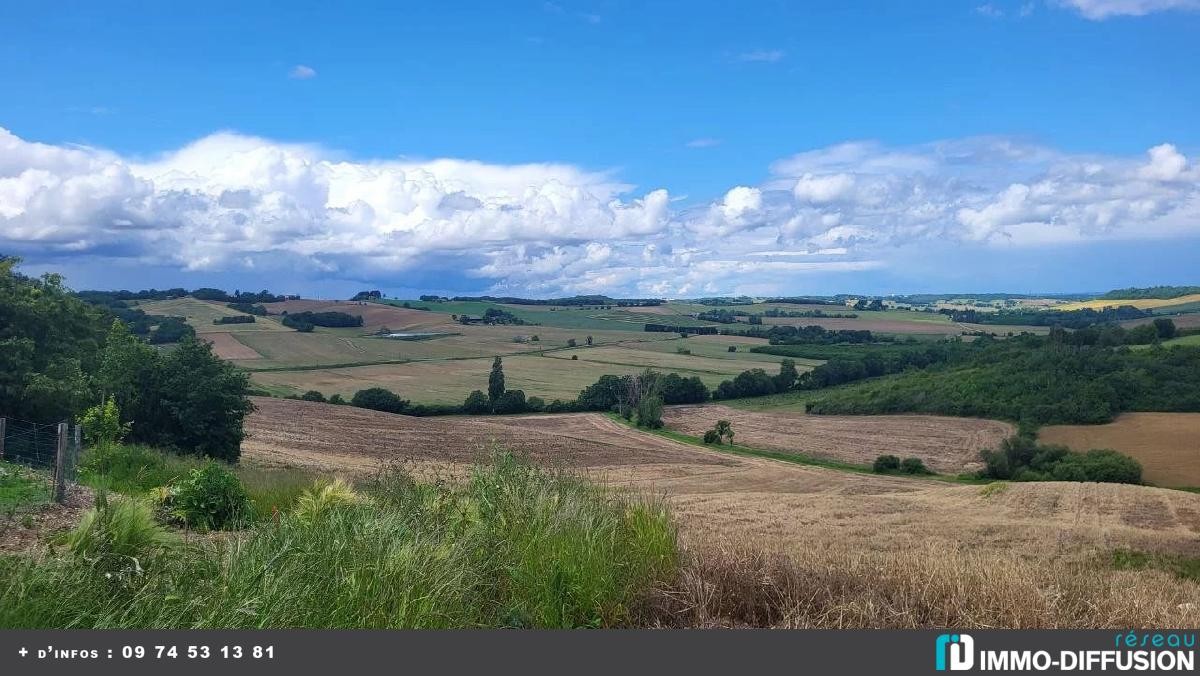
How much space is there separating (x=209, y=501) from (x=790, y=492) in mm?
38194

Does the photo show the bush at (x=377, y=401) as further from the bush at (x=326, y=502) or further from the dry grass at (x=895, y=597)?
the dry grass at (x=895, y=597)

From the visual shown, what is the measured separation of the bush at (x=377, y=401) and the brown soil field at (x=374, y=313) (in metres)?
35.8

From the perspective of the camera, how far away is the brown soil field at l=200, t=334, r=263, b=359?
75.4 metres

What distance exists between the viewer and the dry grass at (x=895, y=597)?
5758mm

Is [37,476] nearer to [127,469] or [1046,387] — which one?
[127,469]

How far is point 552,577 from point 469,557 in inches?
31.8

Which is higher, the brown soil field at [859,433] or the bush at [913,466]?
the brown soil field at [859,433]

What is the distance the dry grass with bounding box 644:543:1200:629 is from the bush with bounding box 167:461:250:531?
615 cm

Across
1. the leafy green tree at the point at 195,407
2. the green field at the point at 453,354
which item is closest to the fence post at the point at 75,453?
the leafy green tree at the point at 195,407

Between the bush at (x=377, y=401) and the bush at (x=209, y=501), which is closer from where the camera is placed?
the bush at (x=209, y=501)

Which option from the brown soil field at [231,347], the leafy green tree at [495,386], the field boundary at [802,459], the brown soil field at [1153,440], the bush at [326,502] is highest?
the bush at [326,502]

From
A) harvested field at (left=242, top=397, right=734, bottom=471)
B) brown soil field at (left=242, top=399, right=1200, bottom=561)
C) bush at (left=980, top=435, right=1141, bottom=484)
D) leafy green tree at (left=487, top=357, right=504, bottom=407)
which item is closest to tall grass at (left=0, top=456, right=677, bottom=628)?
brown soil field at (left=242, top=399, right=1200, bottom=561)

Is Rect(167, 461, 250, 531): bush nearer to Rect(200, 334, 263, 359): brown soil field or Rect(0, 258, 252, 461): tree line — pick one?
Rect(0, 258, 252, 461): tree line

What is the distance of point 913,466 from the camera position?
56500mm
